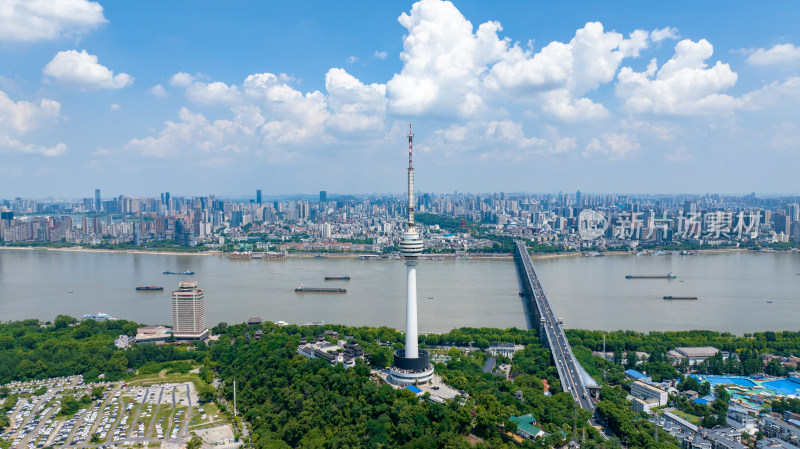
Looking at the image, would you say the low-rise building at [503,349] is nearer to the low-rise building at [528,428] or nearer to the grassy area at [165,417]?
the low-rise building at [528,428]

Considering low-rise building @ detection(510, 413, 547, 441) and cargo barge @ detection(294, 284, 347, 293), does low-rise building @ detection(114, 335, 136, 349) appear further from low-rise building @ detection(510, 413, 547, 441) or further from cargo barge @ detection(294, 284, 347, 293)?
low-rise building @ detection(510, 413, 547, 441)

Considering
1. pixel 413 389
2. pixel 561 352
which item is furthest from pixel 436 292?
pixel 413 389

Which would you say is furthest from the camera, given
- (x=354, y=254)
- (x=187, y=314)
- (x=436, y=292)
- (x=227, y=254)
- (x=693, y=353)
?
(x=227, y=254)

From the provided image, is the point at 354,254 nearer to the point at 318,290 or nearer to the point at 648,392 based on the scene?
the point at 318,290

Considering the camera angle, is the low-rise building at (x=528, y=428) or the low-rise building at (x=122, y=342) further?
the low-rise building at (x=122, y=342)

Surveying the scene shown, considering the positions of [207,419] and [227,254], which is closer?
[207,419]

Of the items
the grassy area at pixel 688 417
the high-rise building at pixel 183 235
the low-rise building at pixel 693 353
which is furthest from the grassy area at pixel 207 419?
the high-rise building at pixel 183 235

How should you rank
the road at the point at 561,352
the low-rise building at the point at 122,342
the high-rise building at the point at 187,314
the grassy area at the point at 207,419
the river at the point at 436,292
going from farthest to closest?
the river at the point at 436,292 → the high-rise building at the point at 187,314 → the low-rise building at the point at 122,342 → the road at the point at 561,352 → the grassy area at the point at 207,419
